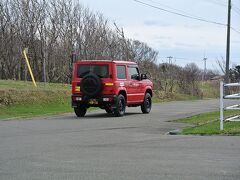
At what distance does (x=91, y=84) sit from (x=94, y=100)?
72 centimetres

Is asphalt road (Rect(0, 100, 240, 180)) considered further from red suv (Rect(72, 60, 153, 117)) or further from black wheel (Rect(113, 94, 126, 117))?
black wheel (Rect(113, 94, 126, 117))

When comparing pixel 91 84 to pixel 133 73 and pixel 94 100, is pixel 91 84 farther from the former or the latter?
pixel 133 73

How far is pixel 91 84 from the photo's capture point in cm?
1945

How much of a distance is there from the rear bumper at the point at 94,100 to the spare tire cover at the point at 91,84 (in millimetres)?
292

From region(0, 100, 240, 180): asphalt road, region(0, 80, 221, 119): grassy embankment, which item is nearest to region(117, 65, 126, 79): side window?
region(0, 80, 221, 119): grassy embankment

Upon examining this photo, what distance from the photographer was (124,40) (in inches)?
1725

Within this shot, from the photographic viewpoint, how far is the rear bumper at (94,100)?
773 inches

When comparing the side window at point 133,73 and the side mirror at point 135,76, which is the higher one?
the side window at point 133,73

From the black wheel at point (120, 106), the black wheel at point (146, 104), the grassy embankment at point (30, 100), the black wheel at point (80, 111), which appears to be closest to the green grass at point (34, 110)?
the grassy embankment at point (30, 100)

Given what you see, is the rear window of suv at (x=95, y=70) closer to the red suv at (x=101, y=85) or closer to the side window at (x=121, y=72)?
the red suv at (x=101, y=85)

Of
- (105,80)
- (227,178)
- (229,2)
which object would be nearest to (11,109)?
(105,80)

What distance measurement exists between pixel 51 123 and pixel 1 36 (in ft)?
74.5

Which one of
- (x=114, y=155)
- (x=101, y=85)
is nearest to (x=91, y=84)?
(x=101, y=85)

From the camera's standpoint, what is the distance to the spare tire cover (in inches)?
763
